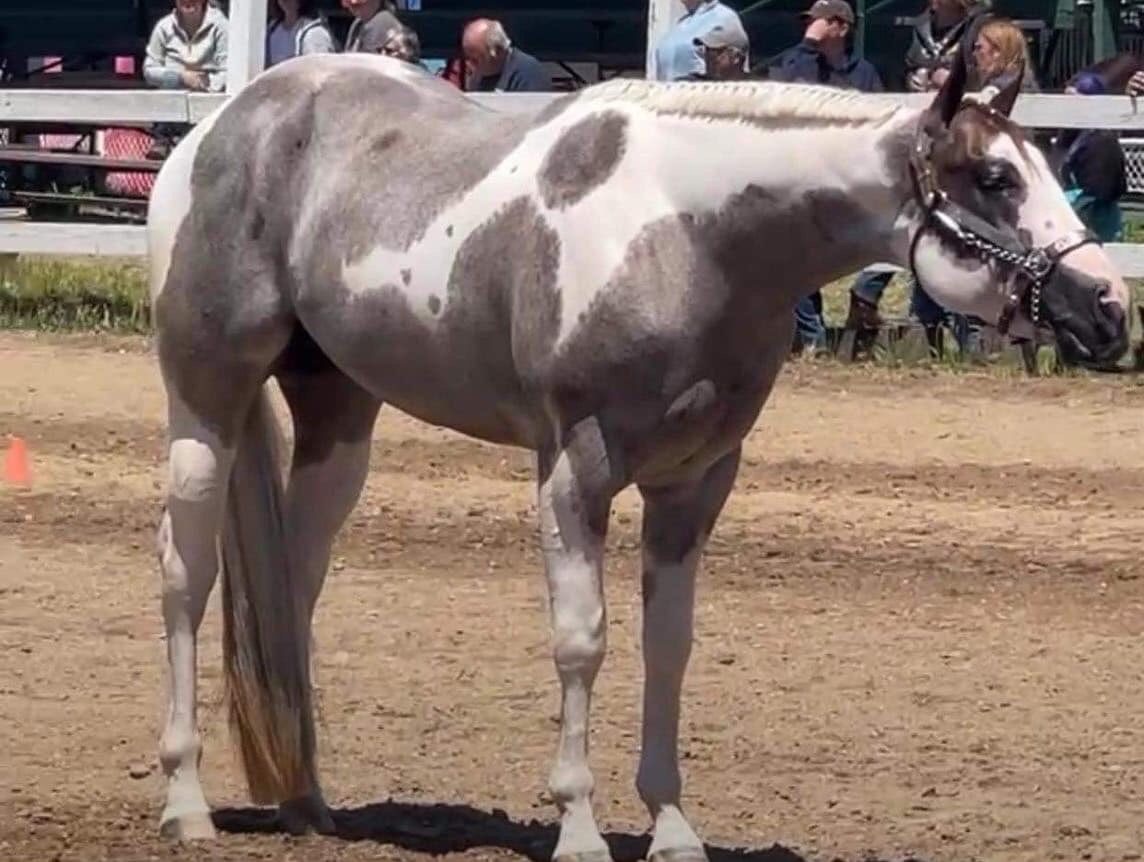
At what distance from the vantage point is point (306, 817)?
6438 millimetres

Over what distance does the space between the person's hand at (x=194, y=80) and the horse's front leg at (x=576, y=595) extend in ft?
38.9

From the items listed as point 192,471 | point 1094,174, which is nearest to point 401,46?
point 1094,174

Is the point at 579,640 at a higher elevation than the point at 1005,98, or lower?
lower

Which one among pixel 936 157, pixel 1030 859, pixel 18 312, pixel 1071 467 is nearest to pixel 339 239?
pixel 936 157

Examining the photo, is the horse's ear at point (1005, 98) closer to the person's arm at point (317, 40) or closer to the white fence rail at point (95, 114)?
the white fence rail at point (95, 114)

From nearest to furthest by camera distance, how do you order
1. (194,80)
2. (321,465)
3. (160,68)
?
(321,465) < (194,80) < (160,68)

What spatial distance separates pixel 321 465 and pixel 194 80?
1088 cm

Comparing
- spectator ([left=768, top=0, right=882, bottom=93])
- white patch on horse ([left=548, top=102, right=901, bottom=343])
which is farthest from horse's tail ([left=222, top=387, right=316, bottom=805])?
spectator ([left=768, top=0, right=882, bottom=93])

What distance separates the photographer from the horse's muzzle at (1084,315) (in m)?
5.29

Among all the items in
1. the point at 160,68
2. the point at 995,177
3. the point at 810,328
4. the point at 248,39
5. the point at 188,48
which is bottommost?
the point at 810,328

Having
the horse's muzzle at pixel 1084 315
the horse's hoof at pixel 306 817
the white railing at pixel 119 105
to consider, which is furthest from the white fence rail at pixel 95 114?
the horse's muzzle at pixel 1084 315

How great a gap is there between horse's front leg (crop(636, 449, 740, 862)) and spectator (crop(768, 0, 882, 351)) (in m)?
8.79

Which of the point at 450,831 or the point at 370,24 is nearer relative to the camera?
the point at 450,831

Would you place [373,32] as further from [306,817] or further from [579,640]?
[579,640]
